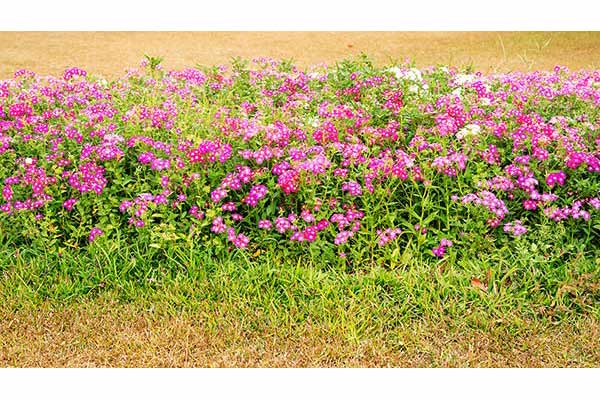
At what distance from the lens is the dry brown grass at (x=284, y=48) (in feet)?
28.5

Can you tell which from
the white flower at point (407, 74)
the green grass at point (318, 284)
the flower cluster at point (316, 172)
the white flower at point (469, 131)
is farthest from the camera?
the white flower at point (407, 74)

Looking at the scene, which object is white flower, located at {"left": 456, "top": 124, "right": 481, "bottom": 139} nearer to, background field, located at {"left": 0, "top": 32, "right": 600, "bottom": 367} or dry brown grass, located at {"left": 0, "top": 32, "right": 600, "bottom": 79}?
background field, located at {"left": 0, "top": 32, "right": 600, "bottom": 367}

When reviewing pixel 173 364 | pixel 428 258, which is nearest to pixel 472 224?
pixel 428 258

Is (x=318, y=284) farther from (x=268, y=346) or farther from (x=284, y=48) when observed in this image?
(x=284, y=48)

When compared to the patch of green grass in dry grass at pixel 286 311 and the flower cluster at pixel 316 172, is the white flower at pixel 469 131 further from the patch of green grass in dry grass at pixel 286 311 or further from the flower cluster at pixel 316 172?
the patch of green grass in dry grass at pixel 286 311

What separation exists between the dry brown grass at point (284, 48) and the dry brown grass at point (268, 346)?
5271 mm

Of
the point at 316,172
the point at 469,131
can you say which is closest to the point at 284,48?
the point at 469,131

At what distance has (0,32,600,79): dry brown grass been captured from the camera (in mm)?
8688

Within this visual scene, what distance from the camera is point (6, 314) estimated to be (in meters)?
3.59

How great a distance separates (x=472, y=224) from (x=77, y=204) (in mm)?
2262

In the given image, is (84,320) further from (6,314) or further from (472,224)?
(472,224)

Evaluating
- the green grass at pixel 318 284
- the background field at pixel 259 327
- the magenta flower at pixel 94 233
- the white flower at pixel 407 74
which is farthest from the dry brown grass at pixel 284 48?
the background field at pixel 259 327

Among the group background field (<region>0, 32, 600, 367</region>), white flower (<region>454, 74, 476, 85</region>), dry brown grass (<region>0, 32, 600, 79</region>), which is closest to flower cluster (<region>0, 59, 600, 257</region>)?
background field (<region>0, 32, 600, 367</region>)

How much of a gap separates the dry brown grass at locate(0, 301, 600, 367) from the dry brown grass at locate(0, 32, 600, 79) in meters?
5.27
